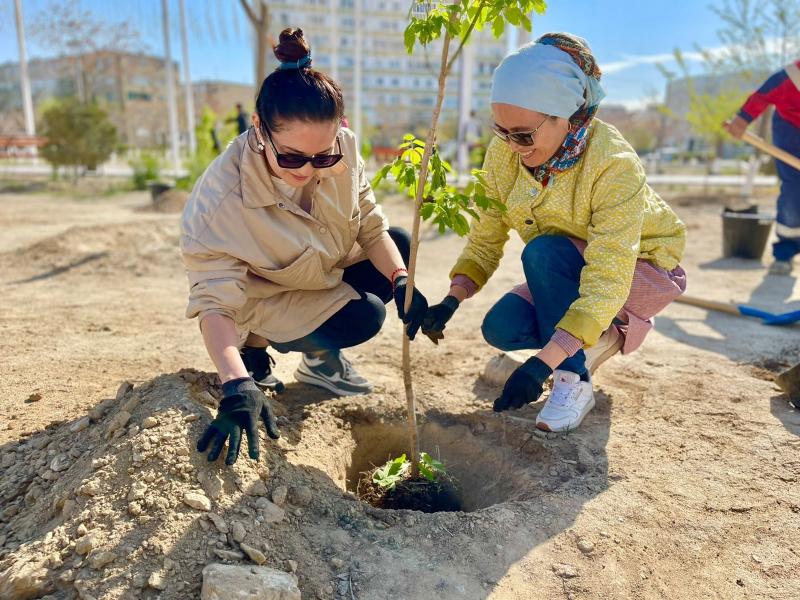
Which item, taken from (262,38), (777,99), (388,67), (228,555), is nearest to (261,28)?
(262,38)

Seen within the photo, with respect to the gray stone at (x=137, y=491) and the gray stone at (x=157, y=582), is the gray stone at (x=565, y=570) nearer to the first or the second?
the gray stone at (x=157, y=582)

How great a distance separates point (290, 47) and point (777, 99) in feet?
12.9

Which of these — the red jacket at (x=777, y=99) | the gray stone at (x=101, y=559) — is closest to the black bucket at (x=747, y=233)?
the red jacket at (x=777, y=99)

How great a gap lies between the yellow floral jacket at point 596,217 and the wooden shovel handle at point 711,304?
185cm

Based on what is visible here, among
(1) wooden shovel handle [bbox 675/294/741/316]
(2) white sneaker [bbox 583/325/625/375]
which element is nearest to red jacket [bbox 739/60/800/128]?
(1) wooden shovel handle [bbox 675/294/741/316]

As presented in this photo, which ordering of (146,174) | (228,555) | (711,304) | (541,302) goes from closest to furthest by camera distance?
1. (228,555)
2. (541,302)
3. (711,304)
4. (146,174)

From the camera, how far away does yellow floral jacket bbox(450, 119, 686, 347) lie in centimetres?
201

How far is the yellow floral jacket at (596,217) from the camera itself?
2.01 meters

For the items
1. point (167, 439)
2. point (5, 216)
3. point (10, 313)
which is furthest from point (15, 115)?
point (167, 439)

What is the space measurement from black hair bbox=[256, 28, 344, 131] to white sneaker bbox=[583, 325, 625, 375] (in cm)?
131

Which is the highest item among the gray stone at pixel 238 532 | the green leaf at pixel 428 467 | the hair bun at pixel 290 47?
the hair bun at pixel 290 47

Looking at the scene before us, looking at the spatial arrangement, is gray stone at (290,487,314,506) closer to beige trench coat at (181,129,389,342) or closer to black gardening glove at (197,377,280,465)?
black gardening glove at (197,377,280,465)

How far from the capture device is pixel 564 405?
237cm

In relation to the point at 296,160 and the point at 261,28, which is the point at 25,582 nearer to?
the point at 296,160
